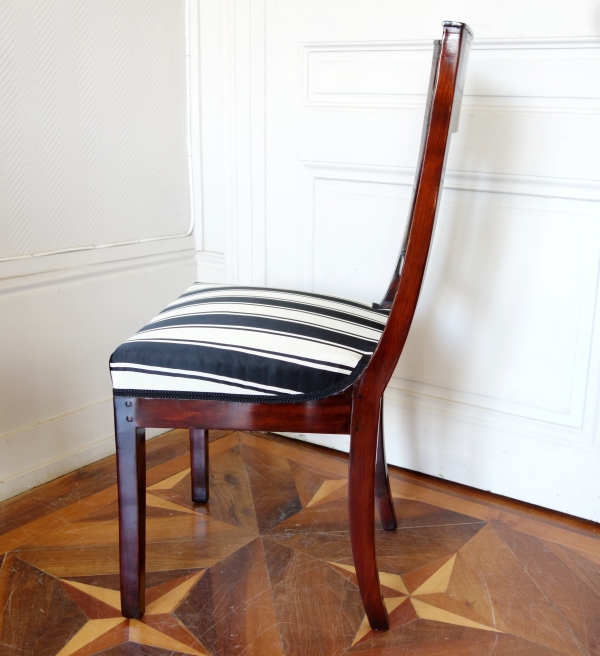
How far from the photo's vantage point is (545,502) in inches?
56.1

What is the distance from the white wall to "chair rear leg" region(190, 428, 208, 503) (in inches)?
13.1

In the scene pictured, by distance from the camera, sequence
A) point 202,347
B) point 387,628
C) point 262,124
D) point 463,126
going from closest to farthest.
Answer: point 202,347, point 387,628, point 463,126, point 262,124

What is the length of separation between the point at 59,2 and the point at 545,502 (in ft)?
4.69

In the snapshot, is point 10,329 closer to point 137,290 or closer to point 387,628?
point 137,290

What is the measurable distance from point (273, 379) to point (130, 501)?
289 mm

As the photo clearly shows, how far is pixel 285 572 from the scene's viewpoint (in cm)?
119

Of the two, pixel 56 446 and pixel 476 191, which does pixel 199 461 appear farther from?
pixel 476 191

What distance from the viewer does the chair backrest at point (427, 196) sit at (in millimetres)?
831

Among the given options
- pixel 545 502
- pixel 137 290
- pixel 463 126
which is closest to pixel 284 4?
pixel 463 126

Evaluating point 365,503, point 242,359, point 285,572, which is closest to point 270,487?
point 285,572

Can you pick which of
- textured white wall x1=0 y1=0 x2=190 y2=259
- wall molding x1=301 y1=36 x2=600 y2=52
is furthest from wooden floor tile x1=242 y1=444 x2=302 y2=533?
wall molding x1=301 y1=36 x2=600 y2=52

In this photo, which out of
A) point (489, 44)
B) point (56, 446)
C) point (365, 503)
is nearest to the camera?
point (365, 503)

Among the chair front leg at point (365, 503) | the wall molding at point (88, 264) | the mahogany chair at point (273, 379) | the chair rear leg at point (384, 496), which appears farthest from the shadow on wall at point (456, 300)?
the wall molding at point (88, 264)

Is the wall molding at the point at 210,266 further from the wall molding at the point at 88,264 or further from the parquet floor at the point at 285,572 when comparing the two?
the parquet floor at the point at 285,572
